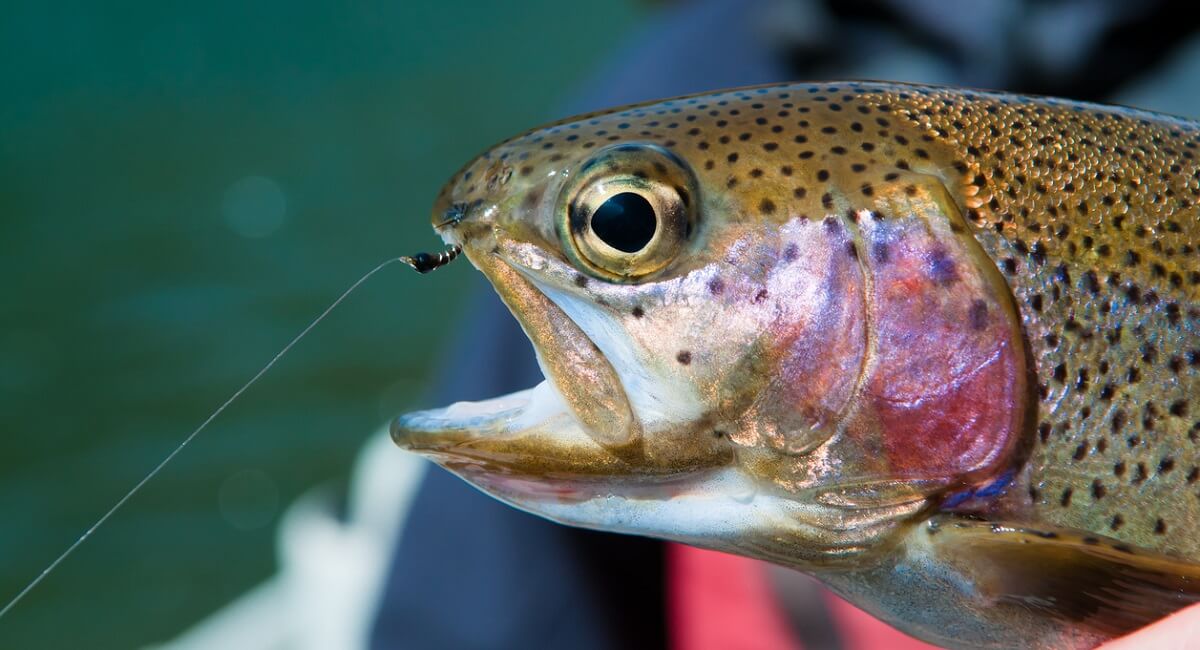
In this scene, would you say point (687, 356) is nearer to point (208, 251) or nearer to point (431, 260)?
point (431, 260)

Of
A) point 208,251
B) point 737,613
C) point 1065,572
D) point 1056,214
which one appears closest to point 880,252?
point 1056,214

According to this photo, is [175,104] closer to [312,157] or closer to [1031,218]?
[312,157]

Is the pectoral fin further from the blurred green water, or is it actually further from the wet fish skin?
the blurred green water

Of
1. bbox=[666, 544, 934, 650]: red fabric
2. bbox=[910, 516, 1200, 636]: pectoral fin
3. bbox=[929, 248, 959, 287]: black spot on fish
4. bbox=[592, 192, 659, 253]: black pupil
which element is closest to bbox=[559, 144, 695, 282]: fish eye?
bbox=[592, 192, 659, 253]: black pupil

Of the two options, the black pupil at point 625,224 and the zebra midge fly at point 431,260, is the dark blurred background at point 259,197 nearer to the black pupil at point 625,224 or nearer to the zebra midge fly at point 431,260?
the zebra midge fly at point 431,260

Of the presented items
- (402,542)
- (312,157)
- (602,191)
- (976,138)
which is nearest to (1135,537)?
(976,138)

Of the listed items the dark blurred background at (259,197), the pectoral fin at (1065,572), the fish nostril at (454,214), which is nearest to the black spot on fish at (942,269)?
the pectoral fin at (1065,572)

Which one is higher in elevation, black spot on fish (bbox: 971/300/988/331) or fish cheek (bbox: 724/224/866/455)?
black spot on fish (bbox: 971/300/988/331)
